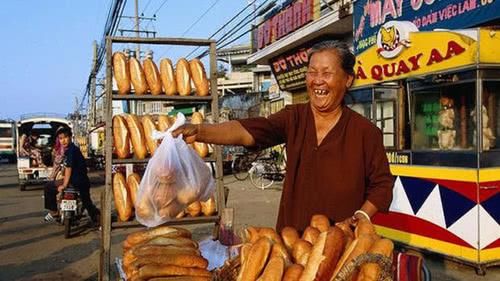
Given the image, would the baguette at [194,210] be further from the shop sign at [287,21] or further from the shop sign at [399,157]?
the shop sign at [287,21]

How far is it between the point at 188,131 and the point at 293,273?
110 centimetres

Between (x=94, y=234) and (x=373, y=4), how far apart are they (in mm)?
6717

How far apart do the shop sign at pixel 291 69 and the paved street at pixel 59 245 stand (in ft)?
12.6

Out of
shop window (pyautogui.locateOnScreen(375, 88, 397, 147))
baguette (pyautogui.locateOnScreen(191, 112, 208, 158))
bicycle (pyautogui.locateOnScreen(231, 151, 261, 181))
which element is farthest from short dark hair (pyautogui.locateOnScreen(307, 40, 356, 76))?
bicycle (pyautogui.locateOnScreen(231, 151, 261, 181))

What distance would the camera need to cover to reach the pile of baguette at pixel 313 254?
5.51ft

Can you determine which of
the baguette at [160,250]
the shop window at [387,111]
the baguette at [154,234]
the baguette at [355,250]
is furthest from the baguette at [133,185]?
the shop window at [387,111]

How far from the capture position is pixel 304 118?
2.53m

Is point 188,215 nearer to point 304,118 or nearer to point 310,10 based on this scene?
point 304,118

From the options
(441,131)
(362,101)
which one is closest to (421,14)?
(362,101)

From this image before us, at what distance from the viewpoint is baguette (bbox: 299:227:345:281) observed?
168 centimetres

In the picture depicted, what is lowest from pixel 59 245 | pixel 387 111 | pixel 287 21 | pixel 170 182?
pixel 59 245

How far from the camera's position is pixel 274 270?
1707mm

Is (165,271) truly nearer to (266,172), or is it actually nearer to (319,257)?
(319,257)

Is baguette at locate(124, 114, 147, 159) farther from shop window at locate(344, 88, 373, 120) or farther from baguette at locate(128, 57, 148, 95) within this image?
shop window at locate(344, 88, 373, 120)
